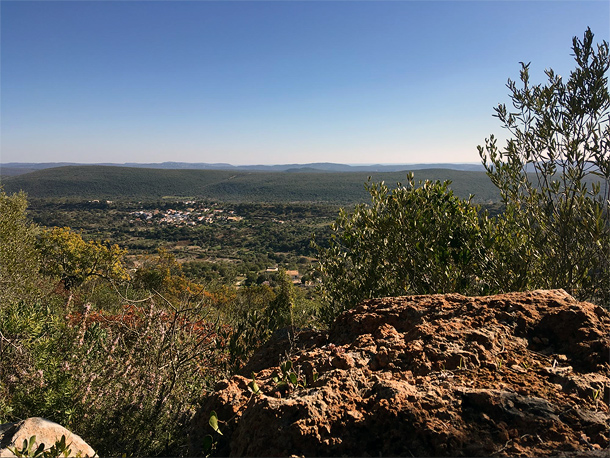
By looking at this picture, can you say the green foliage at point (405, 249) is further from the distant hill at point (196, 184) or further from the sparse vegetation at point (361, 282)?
the distant hill at point (196, 184)

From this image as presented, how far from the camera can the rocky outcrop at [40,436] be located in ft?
7.87

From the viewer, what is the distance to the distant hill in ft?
472

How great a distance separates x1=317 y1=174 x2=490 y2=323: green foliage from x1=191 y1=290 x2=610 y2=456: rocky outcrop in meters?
2.07

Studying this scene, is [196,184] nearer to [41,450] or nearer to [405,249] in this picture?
[405,249]

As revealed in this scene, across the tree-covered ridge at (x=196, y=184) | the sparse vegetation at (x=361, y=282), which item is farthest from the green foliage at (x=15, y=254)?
the tree-covered ridge at (x=196, y=184)

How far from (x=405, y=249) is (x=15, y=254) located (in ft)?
42.9

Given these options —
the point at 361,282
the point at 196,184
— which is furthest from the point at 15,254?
the point at 196,184

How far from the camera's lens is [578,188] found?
14.4 ft

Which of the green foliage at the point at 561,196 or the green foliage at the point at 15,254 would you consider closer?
the green foliage at the point at 561,196

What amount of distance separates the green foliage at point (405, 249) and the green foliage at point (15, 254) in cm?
940

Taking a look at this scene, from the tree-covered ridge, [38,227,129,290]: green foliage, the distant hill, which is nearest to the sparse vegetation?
[38,227,129,290]: green foliage

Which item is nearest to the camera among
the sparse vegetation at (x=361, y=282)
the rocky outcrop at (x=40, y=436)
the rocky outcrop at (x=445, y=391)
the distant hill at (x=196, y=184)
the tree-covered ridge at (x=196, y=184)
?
the rocky outcrop at (x=445, y=391)

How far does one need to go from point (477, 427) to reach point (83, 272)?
22750 mm

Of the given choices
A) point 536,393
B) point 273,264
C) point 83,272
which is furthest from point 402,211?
point 273,264
